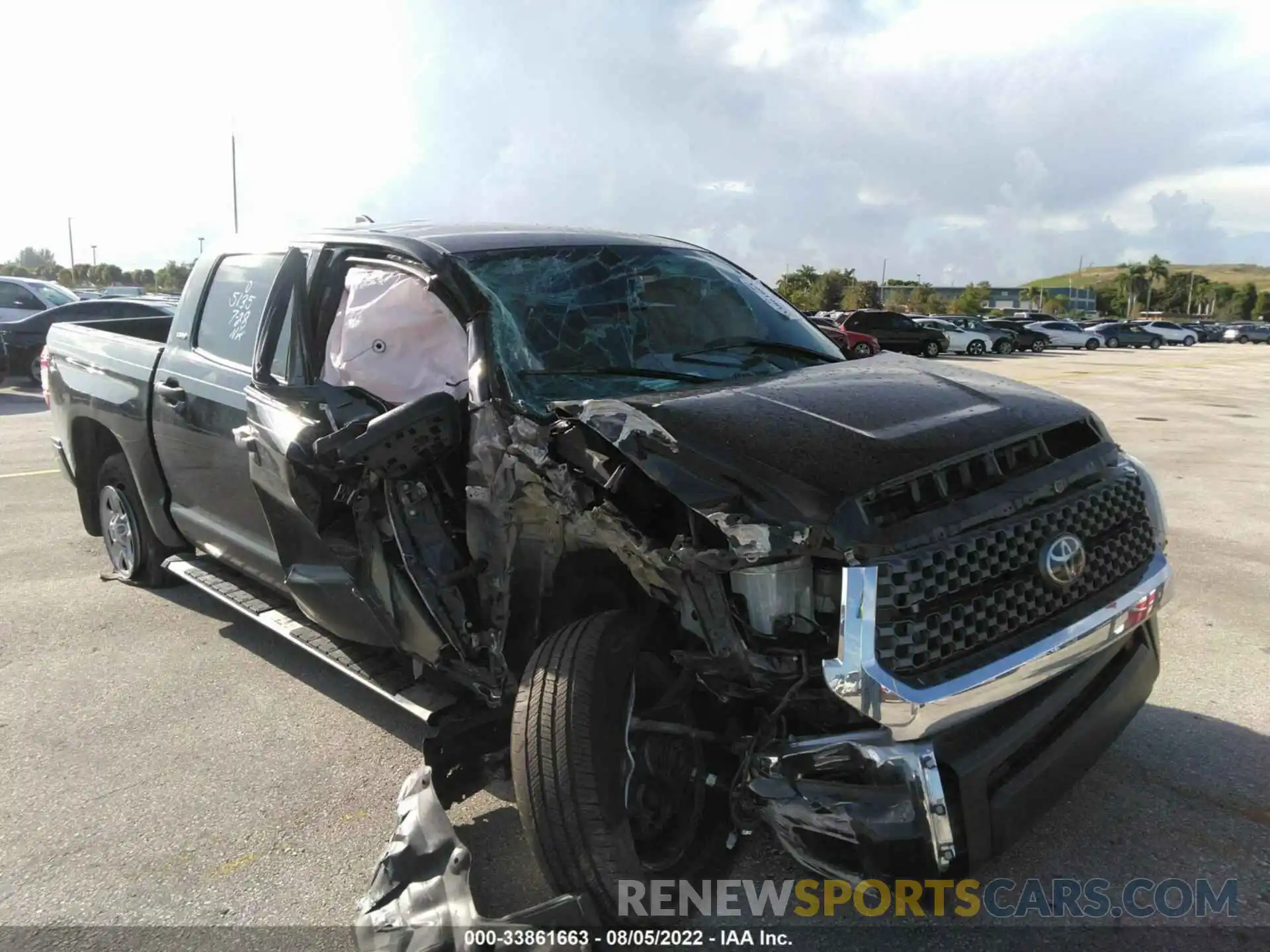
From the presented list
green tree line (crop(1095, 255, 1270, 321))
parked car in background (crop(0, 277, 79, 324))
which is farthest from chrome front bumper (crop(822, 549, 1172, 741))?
green tree line (crop(1095, 255, 1270, 321))

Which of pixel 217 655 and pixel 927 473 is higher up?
pixel 927 473

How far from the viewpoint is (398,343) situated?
3.66 m

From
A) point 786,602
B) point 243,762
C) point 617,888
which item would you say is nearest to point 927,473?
point 786,602

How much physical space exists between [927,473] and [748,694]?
76 cm

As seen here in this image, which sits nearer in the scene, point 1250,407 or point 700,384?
point 700,384

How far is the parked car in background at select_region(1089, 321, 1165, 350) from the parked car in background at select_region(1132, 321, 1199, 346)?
31.2 inches

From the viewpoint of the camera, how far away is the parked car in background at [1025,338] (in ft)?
126

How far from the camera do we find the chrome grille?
7.75 feet

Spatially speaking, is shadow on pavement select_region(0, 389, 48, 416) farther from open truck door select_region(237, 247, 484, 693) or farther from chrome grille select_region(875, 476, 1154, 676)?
chrome grille select_region(875, 476, 1154, 676)

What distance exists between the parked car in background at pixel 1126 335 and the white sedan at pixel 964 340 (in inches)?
510

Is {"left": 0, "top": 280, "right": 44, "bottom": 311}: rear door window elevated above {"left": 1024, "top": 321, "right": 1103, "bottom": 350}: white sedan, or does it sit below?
above

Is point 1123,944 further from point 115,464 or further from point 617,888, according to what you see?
point 115,464

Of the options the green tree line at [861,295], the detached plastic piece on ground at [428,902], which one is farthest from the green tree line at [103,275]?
the detached plastic piece on ground at [428,902]

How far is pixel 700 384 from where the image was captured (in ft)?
10.9
